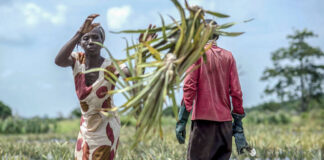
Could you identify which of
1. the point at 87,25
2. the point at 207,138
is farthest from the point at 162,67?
the point at 207,138

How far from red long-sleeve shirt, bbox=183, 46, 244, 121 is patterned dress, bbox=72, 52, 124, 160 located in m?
0.65

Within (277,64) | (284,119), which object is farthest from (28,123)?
(277,64)

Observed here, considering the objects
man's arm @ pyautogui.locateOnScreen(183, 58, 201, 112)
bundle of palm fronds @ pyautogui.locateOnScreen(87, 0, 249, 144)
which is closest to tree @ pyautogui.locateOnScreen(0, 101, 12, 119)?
man's arm @ pyautogui.locateOnScreen(183, 58, 201, 112)

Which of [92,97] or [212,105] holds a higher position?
[92,97]

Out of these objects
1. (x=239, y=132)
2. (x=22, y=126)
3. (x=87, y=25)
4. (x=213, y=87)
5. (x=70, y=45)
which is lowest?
(x=22, y=126)

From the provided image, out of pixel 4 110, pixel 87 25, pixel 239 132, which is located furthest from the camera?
pixel 4 110

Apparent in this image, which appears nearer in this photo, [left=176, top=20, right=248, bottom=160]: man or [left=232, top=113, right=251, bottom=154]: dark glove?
[left=176, top=20, right=248, bottom=160]: man

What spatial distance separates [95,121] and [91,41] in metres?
0.62

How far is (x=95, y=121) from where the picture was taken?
271 centimetres

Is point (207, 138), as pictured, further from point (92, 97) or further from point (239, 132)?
point (92, 97)

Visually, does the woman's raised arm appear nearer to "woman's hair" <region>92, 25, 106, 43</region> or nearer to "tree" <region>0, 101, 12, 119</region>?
"woman's hair" <region>92, 25, 106, 43</region>

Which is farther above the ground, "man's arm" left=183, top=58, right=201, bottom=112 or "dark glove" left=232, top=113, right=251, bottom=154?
"man's arm" left=183, top=58, right=201, bottom=112

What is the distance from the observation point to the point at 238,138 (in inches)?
125

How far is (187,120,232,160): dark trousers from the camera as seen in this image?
2.99 meters
